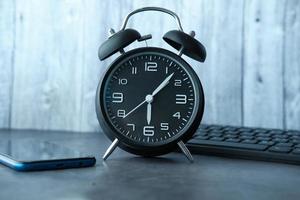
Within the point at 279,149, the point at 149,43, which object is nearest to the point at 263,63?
the point at 149,43

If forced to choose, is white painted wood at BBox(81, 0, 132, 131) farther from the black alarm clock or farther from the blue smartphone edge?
the blue smartphone edge

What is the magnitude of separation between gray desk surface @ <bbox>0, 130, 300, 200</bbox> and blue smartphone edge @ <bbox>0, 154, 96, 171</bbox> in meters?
0.01

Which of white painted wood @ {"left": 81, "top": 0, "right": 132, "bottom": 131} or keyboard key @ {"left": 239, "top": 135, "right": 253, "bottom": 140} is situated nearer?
keyboard key @ {"left": 239, "top": 135, "right": 253, "bottom": 140}

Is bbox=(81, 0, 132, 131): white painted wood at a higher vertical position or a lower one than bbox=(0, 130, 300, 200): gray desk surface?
higher

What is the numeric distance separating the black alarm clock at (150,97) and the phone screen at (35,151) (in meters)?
0.08

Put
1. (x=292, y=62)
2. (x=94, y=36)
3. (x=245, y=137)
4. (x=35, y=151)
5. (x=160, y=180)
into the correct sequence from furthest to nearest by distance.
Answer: (x=94, y=36)
(x=292, y=62)
(x=245, y=137)
(x=35, y=151)
(x=160, y=180)

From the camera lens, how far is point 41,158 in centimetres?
76

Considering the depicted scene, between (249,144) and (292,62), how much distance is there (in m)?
0.39

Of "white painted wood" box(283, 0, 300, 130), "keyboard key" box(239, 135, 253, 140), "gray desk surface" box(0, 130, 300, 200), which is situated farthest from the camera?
"white painted wood" box(283, 0, 300, 130)

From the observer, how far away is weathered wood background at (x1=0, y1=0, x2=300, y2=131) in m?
1.24

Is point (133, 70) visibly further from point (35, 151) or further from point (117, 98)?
point (35, 151)

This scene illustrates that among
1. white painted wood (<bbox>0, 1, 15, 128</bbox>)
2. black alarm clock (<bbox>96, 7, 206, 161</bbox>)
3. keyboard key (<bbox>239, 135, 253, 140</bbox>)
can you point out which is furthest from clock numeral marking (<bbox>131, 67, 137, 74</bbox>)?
white painted wood (<bbox>0, 1, 15, 128</bbox>)

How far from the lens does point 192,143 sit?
3.15 ft

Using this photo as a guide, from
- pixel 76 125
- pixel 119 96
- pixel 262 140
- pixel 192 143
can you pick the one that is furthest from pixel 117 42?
pixel 76 125
